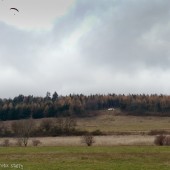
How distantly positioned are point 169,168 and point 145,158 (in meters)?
9.86

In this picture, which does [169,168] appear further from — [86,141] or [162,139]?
[86,141]

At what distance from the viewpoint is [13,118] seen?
193m

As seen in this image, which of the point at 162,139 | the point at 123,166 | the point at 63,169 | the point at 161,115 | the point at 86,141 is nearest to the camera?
the point at 63,169

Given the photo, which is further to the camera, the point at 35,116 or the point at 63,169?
the point at 35,116

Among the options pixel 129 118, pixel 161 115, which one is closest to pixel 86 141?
pixel 129 118

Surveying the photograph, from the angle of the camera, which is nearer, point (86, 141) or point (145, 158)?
point (145, 158)

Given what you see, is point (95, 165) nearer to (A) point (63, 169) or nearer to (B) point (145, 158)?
(A) point (63, 169)

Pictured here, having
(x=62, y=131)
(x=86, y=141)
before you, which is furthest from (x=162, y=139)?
(x=62, y=131)

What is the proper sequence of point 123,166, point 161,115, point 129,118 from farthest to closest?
1. point 161,115
2. point 129,118
3. point 123,166

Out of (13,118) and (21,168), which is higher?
(13,118)

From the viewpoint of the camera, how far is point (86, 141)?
72000mm

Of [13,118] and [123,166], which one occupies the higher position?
[13,118]

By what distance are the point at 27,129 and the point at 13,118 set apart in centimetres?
9804

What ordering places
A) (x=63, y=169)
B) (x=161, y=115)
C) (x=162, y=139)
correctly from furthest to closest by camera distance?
→ (x=161, y=115) < (x=162, y=139) < (x=63, y=169)
